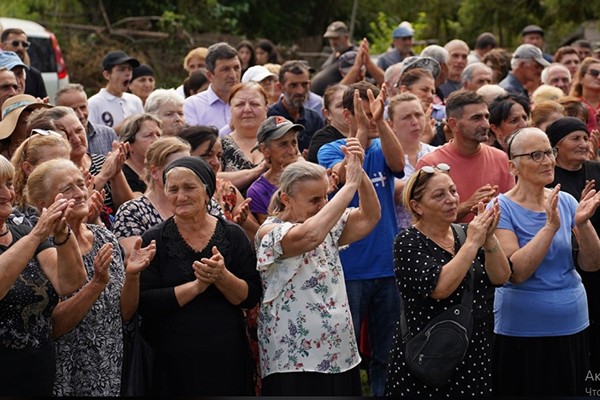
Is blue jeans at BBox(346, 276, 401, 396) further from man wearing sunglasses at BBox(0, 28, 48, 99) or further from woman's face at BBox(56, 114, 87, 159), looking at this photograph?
man wearing sunglasses at BBox(0, 28, 48, 99)

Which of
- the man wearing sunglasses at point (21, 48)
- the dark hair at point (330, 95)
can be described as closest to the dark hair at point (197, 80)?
the man wearing sunglasses at point (21, 48)

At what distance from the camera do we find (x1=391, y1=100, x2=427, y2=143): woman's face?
805cm

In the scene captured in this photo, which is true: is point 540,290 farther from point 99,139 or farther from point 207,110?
point 207,110

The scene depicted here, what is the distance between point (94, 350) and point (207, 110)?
14.5 ft

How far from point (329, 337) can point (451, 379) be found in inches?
28.3

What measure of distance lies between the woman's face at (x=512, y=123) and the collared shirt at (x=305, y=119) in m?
1.90

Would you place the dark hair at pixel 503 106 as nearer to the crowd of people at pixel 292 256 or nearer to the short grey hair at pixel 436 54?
the crowd of people at pixel 292 256

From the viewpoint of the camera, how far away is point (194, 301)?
20.1ft

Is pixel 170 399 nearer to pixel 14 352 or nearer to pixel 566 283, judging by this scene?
pixel 14 352

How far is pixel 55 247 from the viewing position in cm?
555

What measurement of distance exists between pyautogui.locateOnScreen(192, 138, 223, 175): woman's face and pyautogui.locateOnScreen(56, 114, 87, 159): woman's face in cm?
79

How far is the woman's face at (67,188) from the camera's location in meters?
5.80

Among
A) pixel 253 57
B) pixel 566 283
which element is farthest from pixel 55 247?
pixel 253 57

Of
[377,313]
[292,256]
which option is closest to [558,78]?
[377,313]
